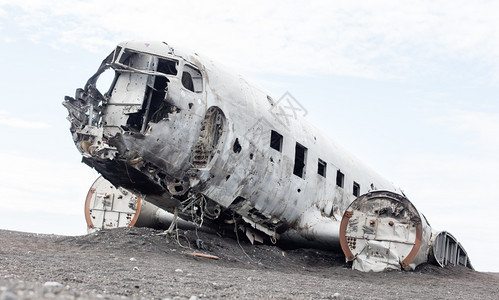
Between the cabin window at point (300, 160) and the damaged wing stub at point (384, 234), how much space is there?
156 cm

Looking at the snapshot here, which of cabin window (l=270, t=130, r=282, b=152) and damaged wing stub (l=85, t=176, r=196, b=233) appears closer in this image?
cabin window (l=270, t=130, r=282, b=152)

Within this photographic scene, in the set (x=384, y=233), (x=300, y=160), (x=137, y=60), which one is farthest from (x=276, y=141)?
(x=137, y=60)

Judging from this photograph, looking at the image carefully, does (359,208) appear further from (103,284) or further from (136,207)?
(103,284)

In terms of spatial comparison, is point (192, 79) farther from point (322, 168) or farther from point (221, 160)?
point (322, 168)

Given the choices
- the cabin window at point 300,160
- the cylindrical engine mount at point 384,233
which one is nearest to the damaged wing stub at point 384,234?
the cylindrical engine mount at point 384,233

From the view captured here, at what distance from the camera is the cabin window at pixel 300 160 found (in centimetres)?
1486

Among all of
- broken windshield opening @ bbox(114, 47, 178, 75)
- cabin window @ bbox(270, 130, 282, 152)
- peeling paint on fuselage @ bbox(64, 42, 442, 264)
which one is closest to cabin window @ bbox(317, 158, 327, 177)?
peeling paint on fuselage @ bbox(64, 42, 442, 264)

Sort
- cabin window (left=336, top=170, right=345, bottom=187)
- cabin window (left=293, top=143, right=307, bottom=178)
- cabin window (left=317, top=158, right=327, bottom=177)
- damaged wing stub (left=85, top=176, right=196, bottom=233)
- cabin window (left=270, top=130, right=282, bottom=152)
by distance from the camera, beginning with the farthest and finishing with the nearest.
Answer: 1. cabin window (left=336, top=170, right=345, bottom=187)
2. damaged wing stub (left=85, top=176, right=196, bottom=233)
3. cabin window (left=317, top=158, right=327, bottom=177)
4. cabin window (left=293, top=143, right=307, bottom=178)
5. cabin window (left=270, top=130, right=282, bottom=152)

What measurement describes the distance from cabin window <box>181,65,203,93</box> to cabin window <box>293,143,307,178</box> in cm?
361

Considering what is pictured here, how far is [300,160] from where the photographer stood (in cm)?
1504

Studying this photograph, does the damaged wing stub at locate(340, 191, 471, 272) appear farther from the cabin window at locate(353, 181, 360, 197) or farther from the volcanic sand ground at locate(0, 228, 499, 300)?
the cabin window at locate(353, 181, 360, 197)

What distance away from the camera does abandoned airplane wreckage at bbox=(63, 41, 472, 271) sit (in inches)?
454

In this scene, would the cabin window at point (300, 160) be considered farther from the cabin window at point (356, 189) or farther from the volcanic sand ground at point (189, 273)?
the cabin window at point (356, 189)

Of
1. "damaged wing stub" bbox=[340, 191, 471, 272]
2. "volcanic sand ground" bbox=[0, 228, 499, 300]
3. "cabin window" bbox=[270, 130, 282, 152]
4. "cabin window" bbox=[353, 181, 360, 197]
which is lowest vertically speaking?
"volcanic sand ground" bbox=[0, 228, 499, 300]
